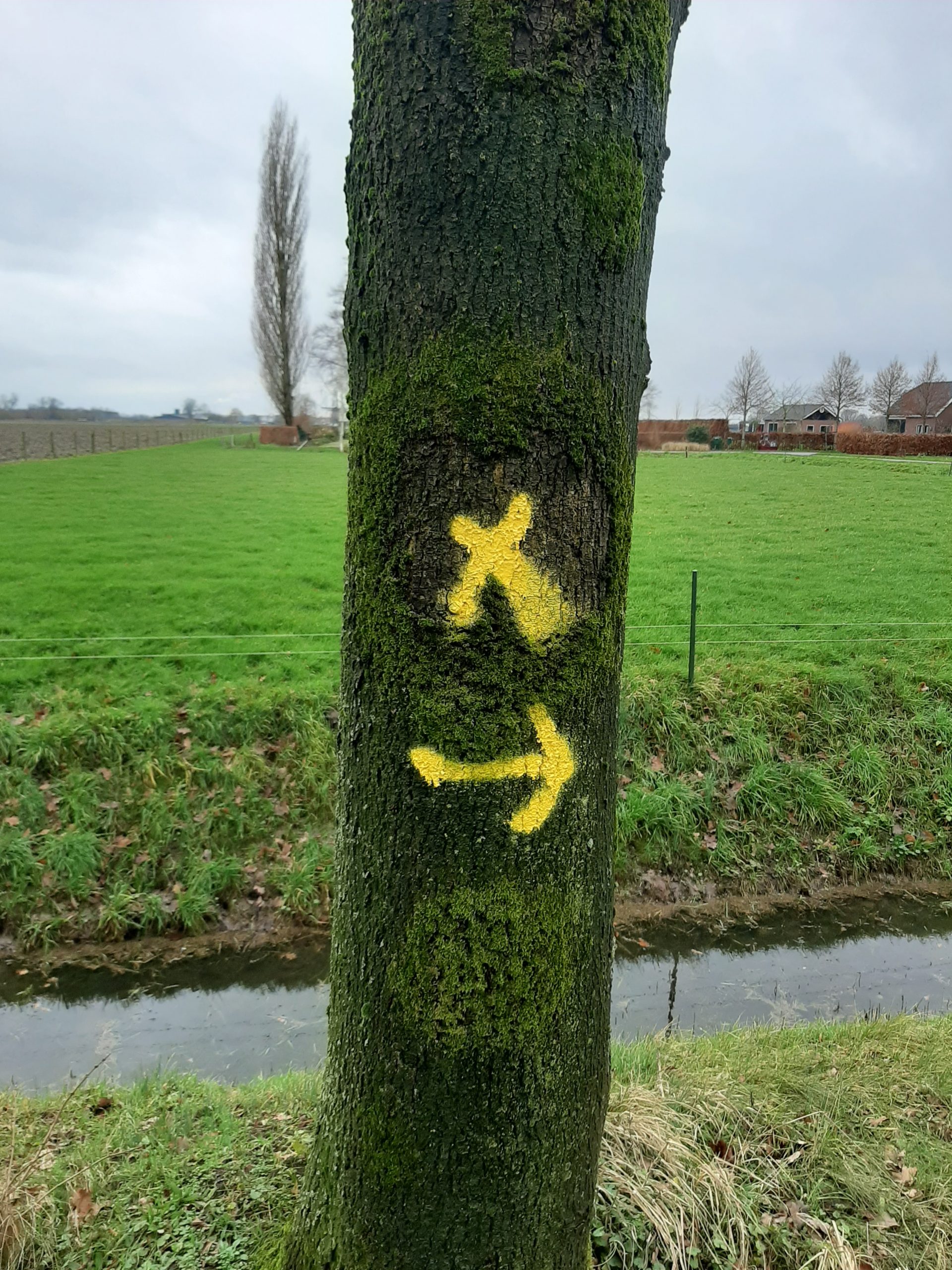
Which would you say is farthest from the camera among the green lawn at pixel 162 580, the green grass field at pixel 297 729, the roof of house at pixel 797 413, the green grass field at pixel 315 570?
the roof of house at pixel 797 413

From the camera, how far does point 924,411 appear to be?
4288 cm

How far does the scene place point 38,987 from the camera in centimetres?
480

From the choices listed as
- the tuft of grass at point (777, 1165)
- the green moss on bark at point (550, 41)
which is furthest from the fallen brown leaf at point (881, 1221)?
the green moss on bark at point (550, 41)

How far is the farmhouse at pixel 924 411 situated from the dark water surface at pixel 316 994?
146 feet

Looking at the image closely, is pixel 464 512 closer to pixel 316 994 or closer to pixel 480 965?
pixel 480 965

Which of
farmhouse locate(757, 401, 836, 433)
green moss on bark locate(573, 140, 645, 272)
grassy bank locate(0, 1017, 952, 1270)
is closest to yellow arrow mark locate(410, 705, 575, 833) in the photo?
green moss on bark locate(573, 140, 645, 272)

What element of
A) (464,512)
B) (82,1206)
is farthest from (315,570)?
(464,512)

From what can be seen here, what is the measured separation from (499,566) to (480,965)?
0.68 metres

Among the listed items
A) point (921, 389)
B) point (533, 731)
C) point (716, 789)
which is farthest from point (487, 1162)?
point (921, 389)

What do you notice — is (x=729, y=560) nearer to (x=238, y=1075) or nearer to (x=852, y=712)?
(x=852, y=712)

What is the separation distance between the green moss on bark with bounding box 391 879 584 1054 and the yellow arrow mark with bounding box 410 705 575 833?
0.13 metres

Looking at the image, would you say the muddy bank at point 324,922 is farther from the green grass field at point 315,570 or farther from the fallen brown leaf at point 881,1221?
the fallen brown leaf at point 881,1221

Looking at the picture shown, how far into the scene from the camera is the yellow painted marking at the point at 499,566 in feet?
4.21

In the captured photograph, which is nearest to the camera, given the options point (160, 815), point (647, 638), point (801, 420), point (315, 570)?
point (160, 815)
